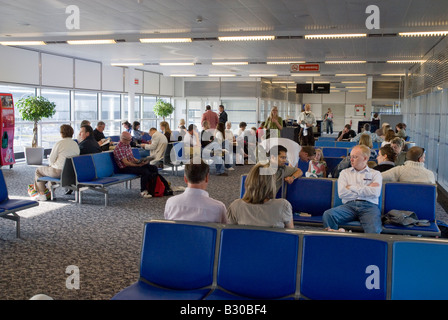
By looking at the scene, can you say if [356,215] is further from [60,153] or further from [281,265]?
[60,153]

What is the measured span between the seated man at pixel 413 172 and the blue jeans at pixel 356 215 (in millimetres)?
1052

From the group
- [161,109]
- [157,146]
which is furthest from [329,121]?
[157,146]

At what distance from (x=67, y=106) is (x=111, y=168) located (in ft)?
31.3

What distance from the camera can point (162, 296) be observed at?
9.97 ft

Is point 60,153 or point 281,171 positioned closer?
point 281,171

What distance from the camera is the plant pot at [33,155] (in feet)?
47.3

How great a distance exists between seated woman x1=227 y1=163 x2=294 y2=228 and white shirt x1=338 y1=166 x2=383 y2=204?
1.63 m

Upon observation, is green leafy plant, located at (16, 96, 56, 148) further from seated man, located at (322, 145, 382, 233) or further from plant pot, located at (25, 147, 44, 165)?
seated man, located at (322, 145, 382, 233)

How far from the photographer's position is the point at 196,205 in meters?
Answer: 3.69

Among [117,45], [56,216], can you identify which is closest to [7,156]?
[117,45]

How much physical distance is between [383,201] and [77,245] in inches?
153

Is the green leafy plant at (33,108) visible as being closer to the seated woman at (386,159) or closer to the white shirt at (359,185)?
the seated woman at (386,159)

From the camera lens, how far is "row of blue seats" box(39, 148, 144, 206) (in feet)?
27.5

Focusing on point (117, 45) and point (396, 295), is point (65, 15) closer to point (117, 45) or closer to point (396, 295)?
point (117, 45)
